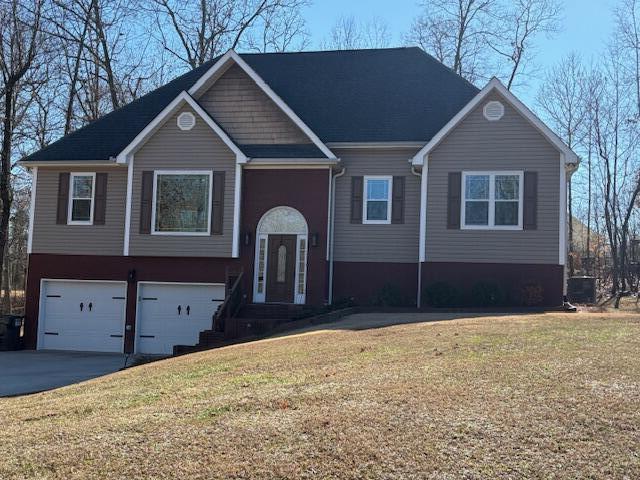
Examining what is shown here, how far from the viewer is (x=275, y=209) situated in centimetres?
2020

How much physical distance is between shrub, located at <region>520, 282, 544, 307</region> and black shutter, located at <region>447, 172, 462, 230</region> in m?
2.58

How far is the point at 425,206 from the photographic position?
63.6ft

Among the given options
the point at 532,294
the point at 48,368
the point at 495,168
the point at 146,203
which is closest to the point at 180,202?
the point at 146,203

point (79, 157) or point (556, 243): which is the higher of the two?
point (79, 157)

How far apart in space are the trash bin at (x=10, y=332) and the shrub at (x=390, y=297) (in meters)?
11.6

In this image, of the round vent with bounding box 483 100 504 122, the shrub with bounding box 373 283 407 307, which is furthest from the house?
the shrub with bounding box 373 283 407 307

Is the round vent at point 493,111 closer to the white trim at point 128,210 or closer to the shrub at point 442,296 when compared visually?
the shrub at point 442,296

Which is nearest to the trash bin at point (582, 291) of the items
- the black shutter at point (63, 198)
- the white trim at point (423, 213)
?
the white trim at point (423, 213)

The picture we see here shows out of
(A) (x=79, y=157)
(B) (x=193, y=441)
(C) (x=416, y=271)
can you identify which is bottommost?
(B) (x=193, y=441)

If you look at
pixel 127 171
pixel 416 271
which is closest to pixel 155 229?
pixel 127 171

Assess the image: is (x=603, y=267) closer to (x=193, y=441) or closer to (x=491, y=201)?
(x=491, y=201)

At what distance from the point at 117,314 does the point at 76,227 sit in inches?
122

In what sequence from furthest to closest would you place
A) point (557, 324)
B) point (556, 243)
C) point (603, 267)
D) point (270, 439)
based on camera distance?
point (603, 267)
point (556, 243)
point (557, 324)
point (270, 439)

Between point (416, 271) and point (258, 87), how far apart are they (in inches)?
292
